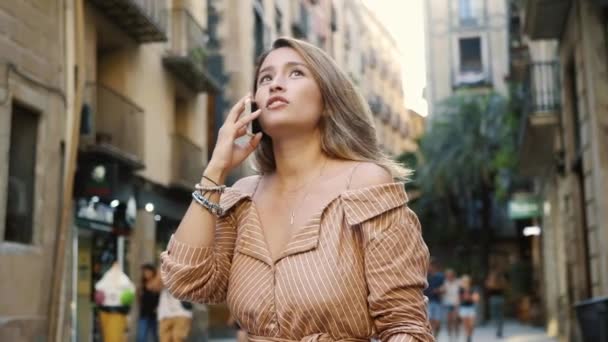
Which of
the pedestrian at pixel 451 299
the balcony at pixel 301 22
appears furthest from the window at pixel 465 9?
the pedestrian at pixel 451 299

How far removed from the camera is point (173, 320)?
1198 cm

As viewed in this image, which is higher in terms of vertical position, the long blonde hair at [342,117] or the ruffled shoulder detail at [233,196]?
the long blonde hair at [342,117]

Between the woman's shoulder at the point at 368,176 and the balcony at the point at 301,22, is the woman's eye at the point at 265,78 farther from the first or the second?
the balcony at the point at 301,22

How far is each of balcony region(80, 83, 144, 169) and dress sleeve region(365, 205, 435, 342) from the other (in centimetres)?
1240

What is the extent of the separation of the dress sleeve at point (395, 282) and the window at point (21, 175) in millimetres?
9625

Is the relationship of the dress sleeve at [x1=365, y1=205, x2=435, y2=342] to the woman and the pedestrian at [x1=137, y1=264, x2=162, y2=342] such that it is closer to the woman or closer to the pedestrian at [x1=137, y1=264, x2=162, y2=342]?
the woman

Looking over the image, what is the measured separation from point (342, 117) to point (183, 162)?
17.5 metres

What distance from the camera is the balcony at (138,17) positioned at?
15.2 m

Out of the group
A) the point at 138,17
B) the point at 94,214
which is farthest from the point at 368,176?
the point at 138,17

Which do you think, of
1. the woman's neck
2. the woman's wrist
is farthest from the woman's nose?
the woman's wrist

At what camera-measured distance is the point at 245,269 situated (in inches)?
82.0

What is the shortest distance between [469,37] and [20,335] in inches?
1472

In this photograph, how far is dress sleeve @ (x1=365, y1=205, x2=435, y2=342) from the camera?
1.92 m

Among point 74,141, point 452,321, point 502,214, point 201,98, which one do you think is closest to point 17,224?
point 74,141
